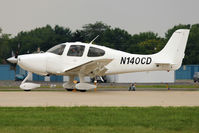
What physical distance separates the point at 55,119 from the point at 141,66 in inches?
473

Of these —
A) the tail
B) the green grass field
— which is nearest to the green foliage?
the tail

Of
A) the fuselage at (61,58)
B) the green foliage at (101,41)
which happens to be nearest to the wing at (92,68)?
the fuselage at (61,58)

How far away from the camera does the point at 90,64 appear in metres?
17.9

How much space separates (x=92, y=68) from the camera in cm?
1842

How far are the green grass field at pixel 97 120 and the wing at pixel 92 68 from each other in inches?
268

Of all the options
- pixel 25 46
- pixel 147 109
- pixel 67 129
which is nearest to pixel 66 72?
pixel 147 109

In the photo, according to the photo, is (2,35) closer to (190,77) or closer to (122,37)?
(122,37)

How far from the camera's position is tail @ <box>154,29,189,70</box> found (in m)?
20.6

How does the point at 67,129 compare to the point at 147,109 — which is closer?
the point at 67,129

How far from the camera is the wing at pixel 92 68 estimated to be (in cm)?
1781

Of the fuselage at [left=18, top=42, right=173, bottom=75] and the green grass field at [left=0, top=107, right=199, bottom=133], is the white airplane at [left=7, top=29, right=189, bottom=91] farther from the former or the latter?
the green grass field at [left=0, top=107, right=199, bottom=133]

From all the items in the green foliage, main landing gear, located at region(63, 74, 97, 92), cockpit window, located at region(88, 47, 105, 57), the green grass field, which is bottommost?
the green grass field

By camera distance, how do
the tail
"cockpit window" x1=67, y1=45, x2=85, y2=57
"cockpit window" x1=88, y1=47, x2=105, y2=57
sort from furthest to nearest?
the tail < "cockpit window" x1=88, y1=47, x2=105, y2=57 < "cockpit window" x1=67, y1=45, x2=85, y2=57

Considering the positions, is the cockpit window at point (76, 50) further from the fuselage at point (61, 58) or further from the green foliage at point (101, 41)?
the green foliage at point (101, 41)
